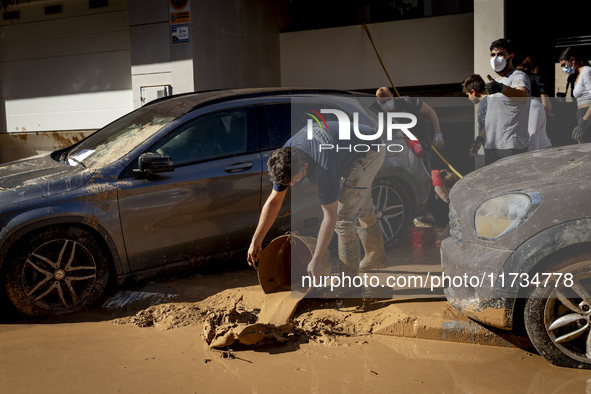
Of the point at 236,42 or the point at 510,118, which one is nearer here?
the point at 510,118

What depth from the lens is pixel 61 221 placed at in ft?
13.5

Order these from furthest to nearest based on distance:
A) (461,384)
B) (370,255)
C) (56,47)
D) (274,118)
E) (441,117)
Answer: (56,47) → (441,117) → (274,118) → (370,255) → (461,384)

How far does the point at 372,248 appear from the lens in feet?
15.4

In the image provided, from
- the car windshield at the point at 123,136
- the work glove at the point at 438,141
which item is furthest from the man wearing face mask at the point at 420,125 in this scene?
the car windshield at the point at 123,136

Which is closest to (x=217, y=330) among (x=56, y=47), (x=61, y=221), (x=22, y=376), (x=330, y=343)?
(x=330, y=343)

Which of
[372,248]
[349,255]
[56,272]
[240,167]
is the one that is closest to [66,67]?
[240,167]

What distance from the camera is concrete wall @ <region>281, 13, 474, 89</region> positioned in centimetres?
955

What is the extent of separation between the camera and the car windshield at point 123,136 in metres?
4.61

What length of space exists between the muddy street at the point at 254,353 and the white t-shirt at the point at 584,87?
344 cm

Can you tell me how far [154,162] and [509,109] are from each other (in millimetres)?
3470

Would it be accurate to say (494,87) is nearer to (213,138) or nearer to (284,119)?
(284,119)

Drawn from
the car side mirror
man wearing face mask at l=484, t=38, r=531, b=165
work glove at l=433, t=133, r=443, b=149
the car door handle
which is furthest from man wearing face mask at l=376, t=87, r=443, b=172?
the car side mirror

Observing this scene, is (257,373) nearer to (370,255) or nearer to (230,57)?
(370,255)

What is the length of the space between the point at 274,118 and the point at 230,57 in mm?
5109
